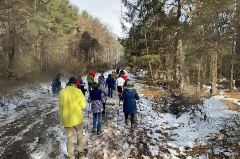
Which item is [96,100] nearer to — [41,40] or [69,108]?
[69,108]

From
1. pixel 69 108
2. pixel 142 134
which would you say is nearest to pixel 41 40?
pixel 142 134

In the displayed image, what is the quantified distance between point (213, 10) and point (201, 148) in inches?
408

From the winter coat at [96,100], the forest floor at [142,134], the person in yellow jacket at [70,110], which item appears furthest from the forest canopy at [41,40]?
the person in yellow jacket at [70,110]

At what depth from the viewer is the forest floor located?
4.81m

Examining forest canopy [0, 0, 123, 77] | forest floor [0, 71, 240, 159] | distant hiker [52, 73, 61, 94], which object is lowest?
forest floor [0, 71, 240, 159]

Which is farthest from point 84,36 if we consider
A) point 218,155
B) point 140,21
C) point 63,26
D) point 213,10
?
point 218,155

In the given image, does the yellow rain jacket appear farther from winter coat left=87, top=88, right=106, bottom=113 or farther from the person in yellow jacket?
winter coat left=87, top=88, right=106, bottom=113

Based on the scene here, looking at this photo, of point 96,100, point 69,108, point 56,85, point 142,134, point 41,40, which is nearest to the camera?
point 69,108

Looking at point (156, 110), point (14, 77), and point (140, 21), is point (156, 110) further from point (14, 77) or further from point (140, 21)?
point (14, 77)

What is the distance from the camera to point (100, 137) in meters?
5.77

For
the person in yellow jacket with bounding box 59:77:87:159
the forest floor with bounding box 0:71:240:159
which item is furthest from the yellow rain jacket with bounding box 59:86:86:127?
the forest floor with bounding box 0:71:240:159

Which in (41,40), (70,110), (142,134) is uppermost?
(41,40)

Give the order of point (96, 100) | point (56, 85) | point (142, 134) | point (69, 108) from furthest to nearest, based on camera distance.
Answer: point (56, 85)
point (142, 134)
point (96, 100)
point (69, 108)

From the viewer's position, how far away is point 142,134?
20.3ft
